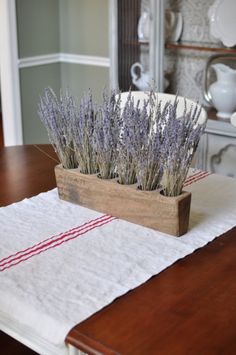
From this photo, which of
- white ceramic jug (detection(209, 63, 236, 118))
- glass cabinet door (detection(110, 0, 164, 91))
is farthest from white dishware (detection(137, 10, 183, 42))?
white ceramic jug (detection(209, 63, 236, 118))

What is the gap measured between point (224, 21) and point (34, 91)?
1518mm

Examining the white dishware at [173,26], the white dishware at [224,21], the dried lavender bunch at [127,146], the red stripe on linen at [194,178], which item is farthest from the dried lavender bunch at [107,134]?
the white dishware at [173,26]

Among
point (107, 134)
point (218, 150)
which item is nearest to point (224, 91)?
point (218, 150)

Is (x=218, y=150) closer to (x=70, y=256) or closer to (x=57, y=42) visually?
(x=57, y=42)

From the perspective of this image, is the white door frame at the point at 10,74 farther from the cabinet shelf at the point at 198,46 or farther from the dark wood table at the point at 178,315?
the dark wood table at the point at 178,315

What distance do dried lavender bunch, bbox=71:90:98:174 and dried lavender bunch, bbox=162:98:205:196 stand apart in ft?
0.74

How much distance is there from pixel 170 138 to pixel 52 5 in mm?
2819

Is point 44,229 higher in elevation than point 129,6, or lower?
lower

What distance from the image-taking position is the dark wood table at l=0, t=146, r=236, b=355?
1.00 m

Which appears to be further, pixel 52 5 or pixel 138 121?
pixel 52 5

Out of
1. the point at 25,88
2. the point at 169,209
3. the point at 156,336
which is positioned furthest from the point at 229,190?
the point at 25,88

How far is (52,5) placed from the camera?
12.9 feet

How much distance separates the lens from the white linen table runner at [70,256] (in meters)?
1.12

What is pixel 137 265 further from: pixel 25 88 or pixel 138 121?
pixel 25 88
